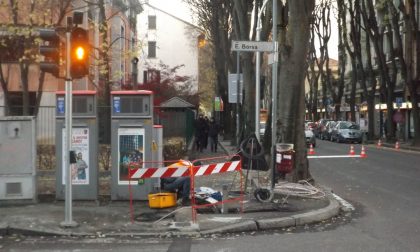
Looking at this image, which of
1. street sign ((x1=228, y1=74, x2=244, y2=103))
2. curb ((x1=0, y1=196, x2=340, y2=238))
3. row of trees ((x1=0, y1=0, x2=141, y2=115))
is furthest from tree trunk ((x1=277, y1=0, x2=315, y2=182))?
street sign ((x1=228, y1=74, x2=244, y2=103))

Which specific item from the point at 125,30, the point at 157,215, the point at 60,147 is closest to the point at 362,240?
the point at 157,215

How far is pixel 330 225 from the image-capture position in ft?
31.4

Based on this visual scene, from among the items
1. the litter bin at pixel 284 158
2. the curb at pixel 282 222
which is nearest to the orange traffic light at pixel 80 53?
the curb at pixel 282 222

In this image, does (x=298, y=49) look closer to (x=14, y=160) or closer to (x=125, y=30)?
(x=14, y=160)

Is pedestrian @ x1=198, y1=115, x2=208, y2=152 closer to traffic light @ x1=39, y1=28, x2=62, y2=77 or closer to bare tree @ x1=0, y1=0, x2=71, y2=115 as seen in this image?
bare tree @ x1=0, y1=0, x2=71, y2=115

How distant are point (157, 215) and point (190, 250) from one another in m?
2.32

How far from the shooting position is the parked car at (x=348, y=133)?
41938 millimetres

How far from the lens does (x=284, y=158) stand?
11820 millimetres

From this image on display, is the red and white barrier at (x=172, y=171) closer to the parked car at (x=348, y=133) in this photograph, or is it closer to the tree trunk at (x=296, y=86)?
the tree trunk at (x=296, y=86)

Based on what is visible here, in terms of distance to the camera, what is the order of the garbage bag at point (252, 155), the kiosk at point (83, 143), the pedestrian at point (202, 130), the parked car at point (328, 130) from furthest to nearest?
the parked car at point (328, 130)
the pedestrian at point (202, 130)
the garbage bag at point (252, 155)
the kiosk at point (83, 143)

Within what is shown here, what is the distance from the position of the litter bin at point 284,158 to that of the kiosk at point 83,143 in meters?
3.66

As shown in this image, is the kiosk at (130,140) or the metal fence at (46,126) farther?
the metal fence at (46,126)

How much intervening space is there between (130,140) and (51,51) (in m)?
2.65

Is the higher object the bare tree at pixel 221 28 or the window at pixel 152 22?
the window at pixel 152 22
